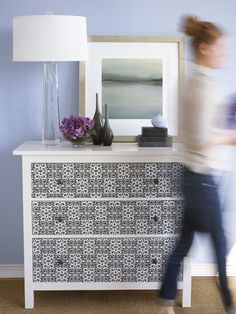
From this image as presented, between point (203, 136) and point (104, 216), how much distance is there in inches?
33.4

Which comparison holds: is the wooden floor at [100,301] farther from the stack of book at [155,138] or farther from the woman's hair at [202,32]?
the woman's hair at [202,32]

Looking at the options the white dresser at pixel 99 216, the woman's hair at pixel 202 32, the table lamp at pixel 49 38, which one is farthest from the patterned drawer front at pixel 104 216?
the woman's hair at pixel 202 32

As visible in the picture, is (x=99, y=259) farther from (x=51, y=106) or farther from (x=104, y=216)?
(x=51, y=106)

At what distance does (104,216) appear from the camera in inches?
127

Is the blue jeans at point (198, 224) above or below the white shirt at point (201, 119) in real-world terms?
below

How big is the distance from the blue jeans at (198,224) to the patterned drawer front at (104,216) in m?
0.41

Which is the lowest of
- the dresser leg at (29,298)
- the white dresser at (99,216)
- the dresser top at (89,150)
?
the dresser leg at (29,298)

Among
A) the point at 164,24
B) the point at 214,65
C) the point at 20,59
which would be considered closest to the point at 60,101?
the point at 20,59

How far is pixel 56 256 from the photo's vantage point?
3.25 meters

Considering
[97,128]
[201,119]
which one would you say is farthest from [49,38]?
[201,119]

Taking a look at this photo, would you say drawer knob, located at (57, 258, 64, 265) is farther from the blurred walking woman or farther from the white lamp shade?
the white lamp shade

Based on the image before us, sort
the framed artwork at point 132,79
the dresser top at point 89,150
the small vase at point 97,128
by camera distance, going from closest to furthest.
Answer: the dresser top at point 89,150
the small vase at point 97,128
the framed artwork at point 132,79

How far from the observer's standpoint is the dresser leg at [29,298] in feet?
10.8

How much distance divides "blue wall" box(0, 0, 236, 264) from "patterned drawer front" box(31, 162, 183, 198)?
1.77 feet
